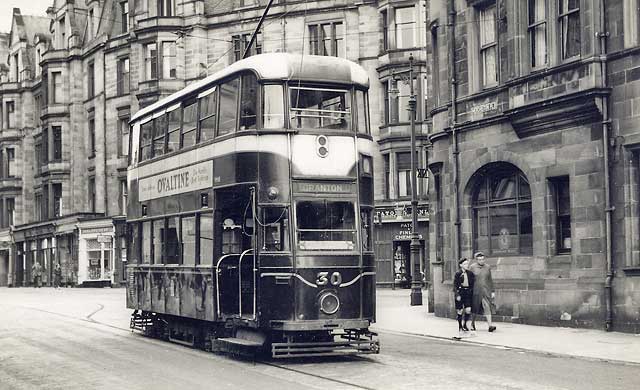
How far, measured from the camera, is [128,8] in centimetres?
5944

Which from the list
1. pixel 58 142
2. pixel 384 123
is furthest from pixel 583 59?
pixel 58 142

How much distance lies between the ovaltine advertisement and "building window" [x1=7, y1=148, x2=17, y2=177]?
59.2 meters

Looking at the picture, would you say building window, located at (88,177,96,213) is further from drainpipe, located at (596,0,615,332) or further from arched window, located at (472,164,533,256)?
drainpipe, located at (596,0,615,332)

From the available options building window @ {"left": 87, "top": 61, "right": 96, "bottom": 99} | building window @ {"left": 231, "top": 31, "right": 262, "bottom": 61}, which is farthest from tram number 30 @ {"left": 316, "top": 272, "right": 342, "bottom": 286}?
building window @ {"left": 87, "top": 61, "right": 96, "bottom": 99}

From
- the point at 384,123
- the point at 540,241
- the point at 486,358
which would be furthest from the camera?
the point at 384,123

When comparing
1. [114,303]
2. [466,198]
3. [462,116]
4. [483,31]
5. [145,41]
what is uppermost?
[145,41]

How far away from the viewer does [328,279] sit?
15383mm

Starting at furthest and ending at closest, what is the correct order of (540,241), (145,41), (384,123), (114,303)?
(145,41) < (384,123) < (114,303) < (540,241)

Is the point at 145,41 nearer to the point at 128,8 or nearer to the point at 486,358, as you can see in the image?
the point at 128,8

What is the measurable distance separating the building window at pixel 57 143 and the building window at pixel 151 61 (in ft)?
43.8

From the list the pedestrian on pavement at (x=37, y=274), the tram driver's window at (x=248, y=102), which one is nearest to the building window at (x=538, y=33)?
the tram driver's window at (x=248, y=102)

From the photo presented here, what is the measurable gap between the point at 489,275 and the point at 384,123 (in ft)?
92.5

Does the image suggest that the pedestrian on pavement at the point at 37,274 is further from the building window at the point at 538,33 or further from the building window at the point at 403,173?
the building window at the point at 538,33

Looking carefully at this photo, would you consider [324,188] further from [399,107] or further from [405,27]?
[405,27]
